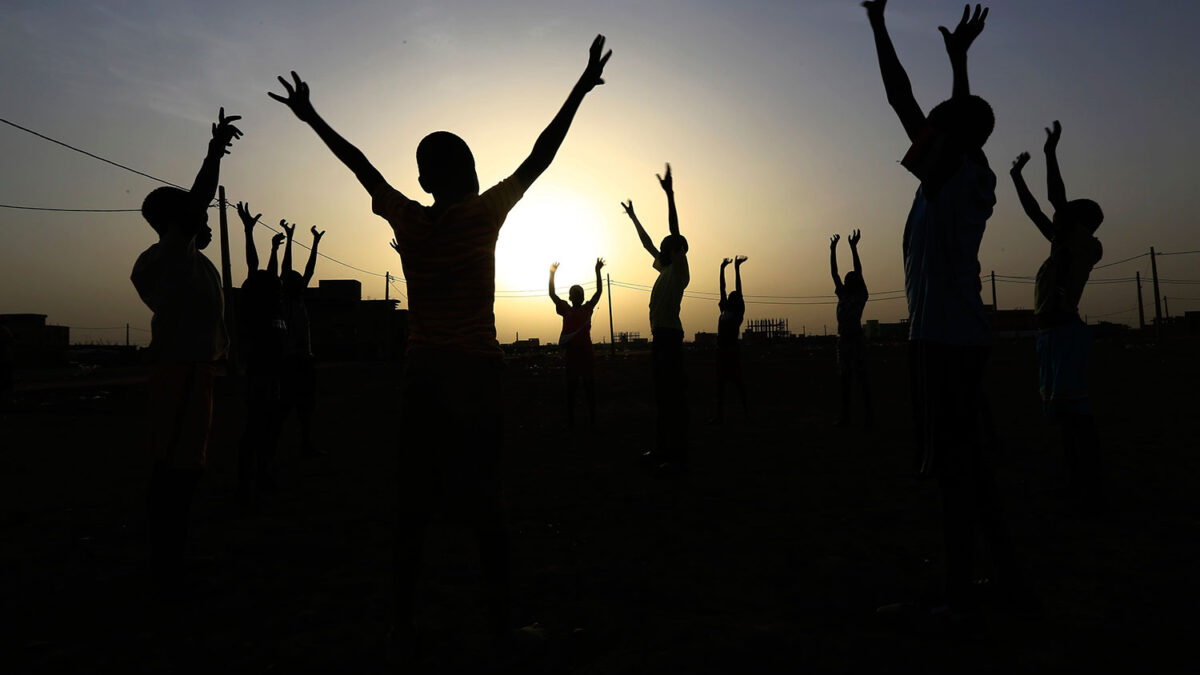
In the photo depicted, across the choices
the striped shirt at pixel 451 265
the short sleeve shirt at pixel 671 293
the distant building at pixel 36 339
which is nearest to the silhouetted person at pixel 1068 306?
the short sleeve shirt at pixel 671 293

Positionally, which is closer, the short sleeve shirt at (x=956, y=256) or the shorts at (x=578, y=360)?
the short sleeve shirt at (x=956, y=256)

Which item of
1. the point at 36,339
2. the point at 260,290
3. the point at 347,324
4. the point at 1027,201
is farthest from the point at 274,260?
the point at 36,339

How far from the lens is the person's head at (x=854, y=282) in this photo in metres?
8.72

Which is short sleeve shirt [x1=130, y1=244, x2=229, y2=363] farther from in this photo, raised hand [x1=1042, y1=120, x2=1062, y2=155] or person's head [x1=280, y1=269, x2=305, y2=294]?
raised hand [x1=1042, y1=120, x2=1062, y2=155]

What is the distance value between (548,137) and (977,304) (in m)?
1.87

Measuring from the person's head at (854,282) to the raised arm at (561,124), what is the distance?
719 cm

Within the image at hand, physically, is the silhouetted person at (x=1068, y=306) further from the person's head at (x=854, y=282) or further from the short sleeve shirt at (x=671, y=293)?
the person's head at (x=854, y=282)

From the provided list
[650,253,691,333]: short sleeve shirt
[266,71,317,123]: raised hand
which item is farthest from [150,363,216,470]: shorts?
[650,253,691,333]: short sleeve shirt

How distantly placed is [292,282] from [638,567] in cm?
454

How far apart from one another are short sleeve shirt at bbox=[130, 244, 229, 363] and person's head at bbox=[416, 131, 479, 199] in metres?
1.62

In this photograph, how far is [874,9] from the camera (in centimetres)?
265

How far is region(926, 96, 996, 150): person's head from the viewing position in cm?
255

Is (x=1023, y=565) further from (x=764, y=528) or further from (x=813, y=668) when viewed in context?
(x=813, y=668)

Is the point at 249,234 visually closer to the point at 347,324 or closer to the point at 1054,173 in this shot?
the point at 1054,173
